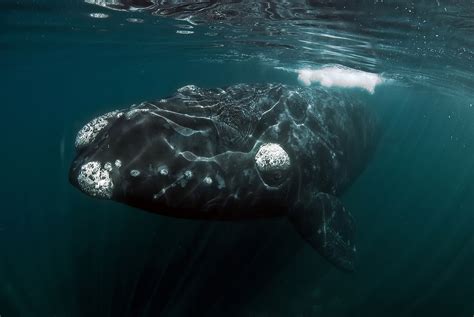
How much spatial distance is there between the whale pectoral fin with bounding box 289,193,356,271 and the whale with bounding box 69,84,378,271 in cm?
2

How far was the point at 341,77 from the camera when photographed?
29.9 m

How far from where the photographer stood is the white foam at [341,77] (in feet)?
89.9

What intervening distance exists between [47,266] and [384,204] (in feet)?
90.1

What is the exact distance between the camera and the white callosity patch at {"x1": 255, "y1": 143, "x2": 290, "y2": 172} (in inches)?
304

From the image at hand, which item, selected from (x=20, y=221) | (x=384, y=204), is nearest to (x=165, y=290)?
(x=20, y=221)

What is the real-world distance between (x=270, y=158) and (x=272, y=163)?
4.6 inches

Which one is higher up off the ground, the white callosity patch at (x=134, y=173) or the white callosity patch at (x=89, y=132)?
the white callosity patch at (x=89, y=132)

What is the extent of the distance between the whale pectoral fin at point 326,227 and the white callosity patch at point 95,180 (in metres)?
4.27

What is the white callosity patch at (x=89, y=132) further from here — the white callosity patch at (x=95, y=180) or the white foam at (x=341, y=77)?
the white foam at (x=341, y=77)

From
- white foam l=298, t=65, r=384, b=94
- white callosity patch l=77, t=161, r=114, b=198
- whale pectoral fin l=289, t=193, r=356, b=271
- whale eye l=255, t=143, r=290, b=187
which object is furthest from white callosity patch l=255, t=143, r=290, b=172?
white foam l=298, t=65, r=384, b=94

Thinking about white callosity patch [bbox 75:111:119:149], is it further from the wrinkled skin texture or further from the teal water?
the teal water

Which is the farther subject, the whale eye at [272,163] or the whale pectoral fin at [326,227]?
the whale pectoral fin at [326,227]

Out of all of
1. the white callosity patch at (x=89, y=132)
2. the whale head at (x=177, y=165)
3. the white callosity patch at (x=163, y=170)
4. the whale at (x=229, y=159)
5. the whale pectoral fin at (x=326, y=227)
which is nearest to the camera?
the whale head at (x=177, y=165)

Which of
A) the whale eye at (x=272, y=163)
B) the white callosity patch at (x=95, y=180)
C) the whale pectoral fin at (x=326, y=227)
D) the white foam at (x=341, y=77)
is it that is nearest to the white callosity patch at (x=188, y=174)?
the white callosity patch at (x=95, y=180)
